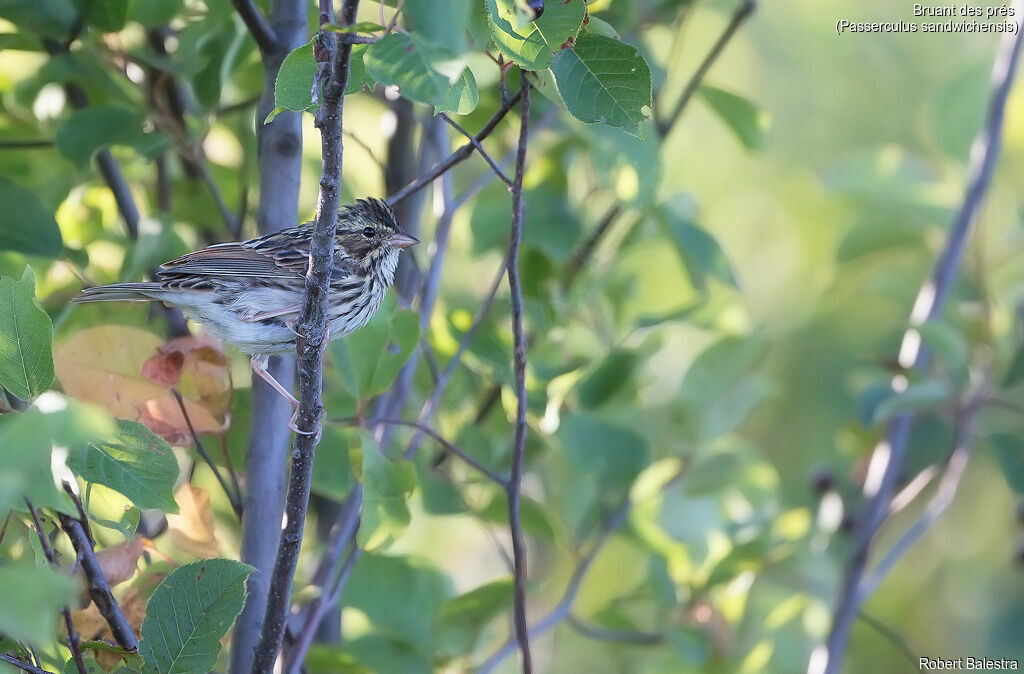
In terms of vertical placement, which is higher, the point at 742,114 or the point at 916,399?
the point at 742,114

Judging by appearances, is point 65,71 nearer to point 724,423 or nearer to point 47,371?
point 47,371

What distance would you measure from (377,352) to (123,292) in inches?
29.2

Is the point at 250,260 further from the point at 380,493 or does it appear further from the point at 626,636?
the point at 626,636

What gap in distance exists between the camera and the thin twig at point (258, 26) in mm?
2119

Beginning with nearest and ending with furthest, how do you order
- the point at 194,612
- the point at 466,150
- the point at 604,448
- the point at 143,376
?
the point at 194,612 < the point at 466,150 < the point at 143,376 < the point at 604,448

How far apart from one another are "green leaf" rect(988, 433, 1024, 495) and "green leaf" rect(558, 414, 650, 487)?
3.79 feet

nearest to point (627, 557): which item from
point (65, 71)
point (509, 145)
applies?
point (509, 145)

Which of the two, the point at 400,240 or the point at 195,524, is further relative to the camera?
the point at 400,240

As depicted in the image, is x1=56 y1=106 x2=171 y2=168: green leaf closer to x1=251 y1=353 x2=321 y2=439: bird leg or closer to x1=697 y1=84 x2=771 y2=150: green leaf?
x1=251 y1=353 x2=321 y2=439: bird leg

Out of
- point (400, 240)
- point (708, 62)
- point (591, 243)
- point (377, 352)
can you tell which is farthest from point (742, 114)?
point (377, 352)

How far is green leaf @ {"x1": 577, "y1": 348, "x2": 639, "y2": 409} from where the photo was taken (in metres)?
2.77

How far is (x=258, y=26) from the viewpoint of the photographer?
217cm

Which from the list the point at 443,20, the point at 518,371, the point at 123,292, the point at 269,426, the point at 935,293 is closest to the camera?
the point at 443,20

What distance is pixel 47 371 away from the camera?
166cm
